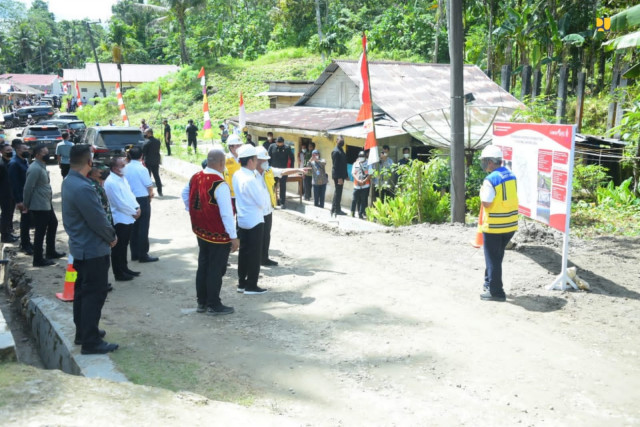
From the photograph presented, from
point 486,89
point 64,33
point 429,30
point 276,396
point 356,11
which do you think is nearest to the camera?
point 276,396

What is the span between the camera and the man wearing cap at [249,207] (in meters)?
7.04

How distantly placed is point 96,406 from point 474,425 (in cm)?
259

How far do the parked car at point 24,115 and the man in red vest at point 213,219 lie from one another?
146ft

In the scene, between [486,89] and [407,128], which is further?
[486,89]

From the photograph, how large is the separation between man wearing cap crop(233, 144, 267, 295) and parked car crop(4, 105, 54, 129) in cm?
→ 4383

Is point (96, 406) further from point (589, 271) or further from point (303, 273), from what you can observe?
point (589, 271)

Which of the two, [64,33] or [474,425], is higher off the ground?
[64,33]

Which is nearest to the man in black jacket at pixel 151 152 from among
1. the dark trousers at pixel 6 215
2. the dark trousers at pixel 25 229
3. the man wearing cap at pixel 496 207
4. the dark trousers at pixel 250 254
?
the dark trousers at pixel 6 215

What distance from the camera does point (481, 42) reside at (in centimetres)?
3152

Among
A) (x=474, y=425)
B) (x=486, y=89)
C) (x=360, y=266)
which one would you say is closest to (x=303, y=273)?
(x=360, y=266)

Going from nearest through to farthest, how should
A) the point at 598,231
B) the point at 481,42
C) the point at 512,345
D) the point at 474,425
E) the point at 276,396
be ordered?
1. the point at 474,425
2. the point at 276,396
3. the point at 512,345
4. the point at 598,231
5. the point at 481,42

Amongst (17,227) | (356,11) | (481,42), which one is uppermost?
(356,11)

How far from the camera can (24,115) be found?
4491 centimetres

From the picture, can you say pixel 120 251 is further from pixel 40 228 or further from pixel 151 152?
pixel 151 152
